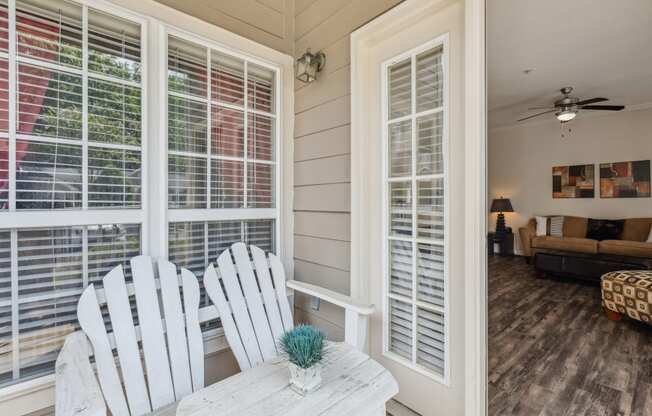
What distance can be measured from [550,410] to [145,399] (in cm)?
236

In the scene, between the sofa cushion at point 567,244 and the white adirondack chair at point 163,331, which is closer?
the white adirondack chair at point 163,331

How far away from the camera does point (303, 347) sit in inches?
43.1

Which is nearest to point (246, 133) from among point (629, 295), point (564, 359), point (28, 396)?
point (28, 396)

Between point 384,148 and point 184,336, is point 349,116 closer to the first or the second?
point 384,148

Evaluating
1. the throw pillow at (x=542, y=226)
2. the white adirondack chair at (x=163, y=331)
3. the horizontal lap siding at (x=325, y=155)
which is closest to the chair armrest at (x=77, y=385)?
the white adirondack chair at (x=163, y=331)

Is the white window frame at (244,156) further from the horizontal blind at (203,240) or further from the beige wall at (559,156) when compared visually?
the beige wall at (559,156)

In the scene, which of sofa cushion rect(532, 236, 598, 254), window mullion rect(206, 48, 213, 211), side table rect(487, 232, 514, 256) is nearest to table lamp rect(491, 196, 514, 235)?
side table rect(487, 232, 514, 256)

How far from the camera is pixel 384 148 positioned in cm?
188

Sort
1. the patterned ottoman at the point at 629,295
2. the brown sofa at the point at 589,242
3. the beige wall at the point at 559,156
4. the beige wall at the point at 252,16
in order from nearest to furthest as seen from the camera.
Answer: the beige wall at the point at 252,16 < the patterned ottoman at the point at 629,295 < the brown sofa at the point at 589,242 < the beige wall at the point at 559,156

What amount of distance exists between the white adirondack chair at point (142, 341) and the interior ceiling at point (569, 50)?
334cm

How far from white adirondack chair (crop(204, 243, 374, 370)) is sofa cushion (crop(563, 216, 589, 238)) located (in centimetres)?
601

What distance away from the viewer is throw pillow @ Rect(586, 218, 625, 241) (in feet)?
17.5

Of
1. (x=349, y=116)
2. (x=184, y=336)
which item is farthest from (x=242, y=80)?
(x=184, y=336)

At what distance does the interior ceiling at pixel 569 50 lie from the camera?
2764mm
